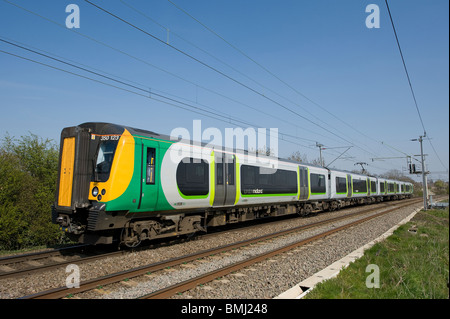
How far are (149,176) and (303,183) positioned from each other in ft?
35.6

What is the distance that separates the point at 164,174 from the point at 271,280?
13.8 ft

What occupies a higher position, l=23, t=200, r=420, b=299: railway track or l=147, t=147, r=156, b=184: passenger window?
l=147, t=147, r=156, b=184: passenger window

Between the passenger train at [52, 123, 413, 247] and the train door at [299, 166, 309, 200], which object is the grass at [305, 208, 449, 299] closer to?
the passenger train at [52, 123, 413, 247]

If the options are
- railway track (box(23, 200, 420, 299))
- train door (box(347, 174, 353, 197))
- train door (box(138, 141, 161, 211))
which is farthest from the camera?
train door (box(347, 174, 353, 197))

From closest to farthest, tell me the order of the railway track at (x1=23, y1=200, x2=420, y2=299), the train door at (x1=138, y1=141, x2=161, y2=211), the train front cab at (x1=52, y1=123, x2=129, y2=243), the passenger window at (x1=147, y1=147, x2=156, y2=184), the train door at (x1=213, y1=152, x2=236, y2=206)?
the railway track at (x1=23, y1=200, x2=420, y2=299)
the train front cab at (x1=52, y1=123, x2=129, y2=243)
the train door at (x1=138, y1=141, x2=161, y2=211)
the passenger window at (x1=147, y1=147, x2=156, y2=184)
the train door at (x1=213, y1=152, x2=236, y2=206)

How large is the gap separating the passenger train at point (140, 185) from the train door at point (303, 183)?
5.21 m

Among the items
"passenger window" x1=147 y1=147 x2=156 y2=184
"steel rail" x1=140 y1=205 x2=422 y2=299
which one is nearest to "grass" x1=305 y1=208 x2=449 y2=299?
"steel rail" x1=140 y1=205 x2=422 y2=299

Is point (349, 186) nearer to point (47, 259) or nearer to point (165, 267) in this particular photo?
point (165, 267)

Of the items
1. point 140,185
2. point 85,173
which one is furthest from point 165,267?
point 85,173

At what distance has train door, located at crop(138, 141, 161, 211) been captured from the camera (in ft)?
26.5

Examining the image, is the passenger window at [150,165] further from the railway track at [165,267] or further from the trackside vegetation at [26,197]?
the trackside vegetation at [26,197]

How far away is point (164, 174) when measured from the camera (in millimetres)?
8641

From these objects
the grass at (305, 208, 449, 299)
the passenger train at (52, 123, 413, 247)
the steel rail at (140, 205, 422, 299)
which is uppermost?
the passenger train at (52, 123, 413, 247)

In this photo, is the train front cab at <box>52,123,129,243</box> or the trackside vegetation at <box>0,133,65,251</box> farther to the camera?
the trackside vegetation at <box>0,133,65,251</box>
